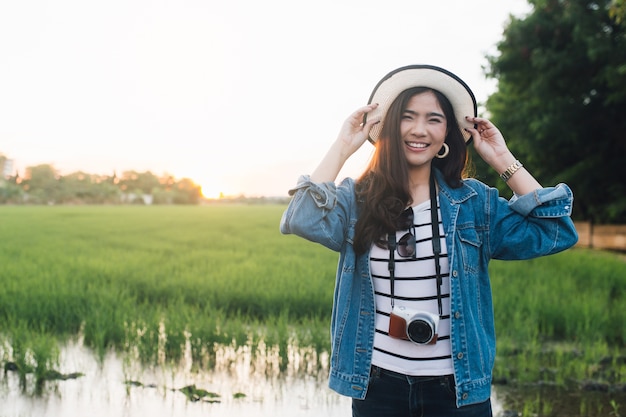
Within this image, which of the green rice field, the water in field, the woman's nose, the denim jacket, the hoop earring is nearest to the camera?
the denim jacket

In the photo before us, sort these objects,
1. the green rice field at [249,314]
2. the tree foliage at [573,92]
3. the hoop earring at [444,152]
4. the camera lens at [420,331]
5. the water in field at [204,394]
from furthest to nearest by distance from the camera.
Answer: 1. the tree foliage at [573,92]
2. the green rice field at [249,314]
3. the water in field at [204,394]
4. the hoop earring at [444,152]
5. the camera lens at [420,331]

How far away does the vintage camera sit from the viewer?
171 centimetres

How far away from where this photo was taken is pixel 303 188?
6.23 feet

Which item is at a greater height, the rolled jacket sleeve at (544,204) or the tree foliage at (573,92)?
the tree foliage at (573,92)

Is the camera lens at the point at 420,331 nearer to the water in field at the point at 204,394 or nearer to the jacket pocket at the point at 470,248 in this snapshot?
the jacket pocket at the point at 470,248

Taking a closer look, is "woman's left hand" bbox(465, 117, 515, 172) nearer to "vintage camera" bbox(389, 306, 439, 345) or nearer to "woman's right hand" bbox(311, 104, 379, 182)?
"woman's right hand" bbox(311, 104, 379, 182)

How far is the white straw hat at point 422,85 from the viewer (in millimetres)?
1963

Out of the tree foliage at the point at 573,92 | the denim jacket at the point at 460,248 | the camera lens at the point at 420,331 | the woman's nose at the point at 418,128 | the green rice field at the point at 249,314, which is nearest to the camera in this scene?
the camera lens at the point at 420,331

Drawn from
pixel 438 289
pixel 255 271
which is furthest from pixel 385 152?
pixel 255 271

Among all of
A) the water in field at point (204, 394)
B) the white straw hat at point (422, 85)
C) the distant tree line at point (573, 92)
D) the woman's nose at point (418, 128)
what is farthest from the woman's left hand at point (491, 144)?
the distant tree line at point (573, 92)

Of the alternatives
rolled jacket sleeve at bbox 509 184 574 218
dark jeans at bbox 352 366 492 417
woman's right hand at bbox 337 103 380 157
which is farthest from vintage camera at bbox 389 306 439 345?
woman's right hand at bbox 337 103 380 157

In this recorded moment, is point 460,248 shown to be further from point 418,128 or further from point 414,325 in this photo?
point 418,128

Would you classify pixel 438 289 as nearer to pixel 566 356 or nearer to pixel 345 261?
pixel 345 261

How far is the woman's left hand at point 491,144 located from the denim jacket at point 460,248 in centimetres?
12
